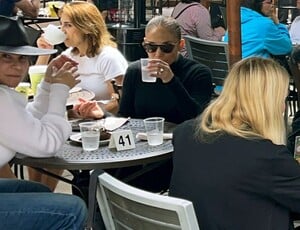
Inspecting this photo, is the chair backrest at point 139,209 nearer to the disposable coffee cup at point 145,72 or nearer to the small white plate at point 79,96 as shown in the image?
the disposable coffee cup at point 145,72

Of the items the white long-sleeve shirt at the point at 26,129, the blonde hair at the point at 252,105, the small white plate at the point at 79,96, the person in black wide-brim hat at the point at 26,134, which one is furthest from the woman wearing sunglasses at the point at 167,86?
the blonde hair at the point at 252,105

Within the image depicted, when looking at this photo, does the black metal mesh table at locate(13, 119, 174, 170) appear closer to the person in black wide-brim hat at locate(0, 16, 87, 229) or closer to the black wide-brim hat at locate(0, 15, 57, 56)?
the person in black wide-brim hat at locate(0, 16, 87, 229)

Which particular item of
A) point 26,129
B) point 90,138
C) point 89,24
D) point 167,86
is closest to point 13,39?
point 26,129

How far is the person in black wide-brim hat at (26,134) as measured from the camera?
7.22 ft

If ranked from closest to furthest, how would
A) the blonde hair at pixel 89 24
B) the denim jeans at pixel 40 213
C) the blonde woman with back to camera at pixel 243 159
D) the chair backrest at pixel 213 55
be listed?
the blonde woman with back to camera at pixel 243 159 → the denim jeans at pixel 40 213 → the blonde hair at pixel 89 24 → the chair backrest at pixel 213 55

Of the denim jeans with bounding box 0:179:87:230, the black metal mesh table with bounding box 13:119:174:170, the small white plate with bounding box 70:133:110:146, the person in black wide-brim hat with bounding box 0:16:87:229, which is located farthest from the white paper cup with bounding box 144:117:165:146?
A: the denim jeans with bounding box 0:179:87:230

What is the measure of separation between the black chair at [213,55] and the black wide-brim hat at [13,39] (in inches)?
92.7

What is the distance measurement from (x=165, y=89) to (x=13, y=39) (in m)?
0.98

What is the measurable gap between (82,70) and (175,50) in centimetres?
85

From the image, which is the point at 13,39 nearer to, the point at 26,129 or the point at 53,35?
the point at 26,129

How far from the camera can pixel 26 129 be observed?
2.26m

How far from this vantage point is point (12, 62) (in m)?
2.46

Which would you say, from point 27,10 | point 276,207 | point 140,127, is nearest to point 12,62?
point 140,127

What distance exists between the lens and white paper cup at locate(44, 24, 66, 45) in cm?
354
